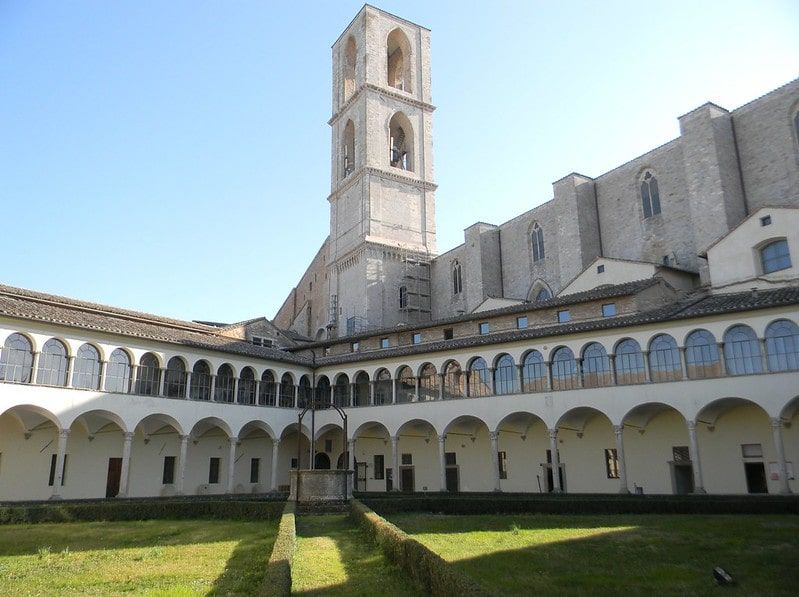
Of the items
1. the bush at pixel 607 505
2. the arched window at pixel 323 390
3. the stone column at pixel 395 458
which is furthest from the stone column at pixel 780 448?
the arched window at pixel 323 390

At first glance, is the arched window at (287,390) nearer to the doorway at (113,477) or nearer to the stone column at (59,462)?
the doorway at (113,477)

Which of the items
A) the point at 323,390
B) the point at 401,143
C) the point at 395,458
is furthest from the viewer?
the point at 401,143

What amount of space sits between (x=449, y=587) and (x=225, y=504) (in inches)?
570

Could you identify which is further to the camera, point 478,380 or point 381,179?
point 381,179

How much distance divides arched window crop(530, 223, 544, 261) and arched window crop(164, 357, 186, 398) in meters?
22.6

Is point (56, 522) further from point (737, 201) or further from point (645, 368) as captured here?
point (737, 201)

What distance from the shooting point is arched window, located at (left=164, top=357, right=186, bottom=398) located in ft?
98.9

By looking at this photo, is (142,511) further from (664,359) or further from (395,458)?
(664,359)

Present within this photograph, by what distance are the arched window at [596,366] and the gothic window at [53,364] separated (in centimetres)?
2144

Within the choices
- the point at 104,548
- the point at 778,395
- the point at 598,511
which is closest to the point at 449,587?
the point at 104,548

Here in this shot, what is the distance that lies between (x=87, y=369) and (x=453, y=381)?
53.7ft

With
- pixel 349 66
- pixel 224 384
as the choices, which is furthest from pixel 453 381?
pixel 349 66

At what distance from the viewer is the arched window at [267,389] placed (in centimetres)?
3456

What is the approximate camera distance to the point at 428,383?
32.9 m
